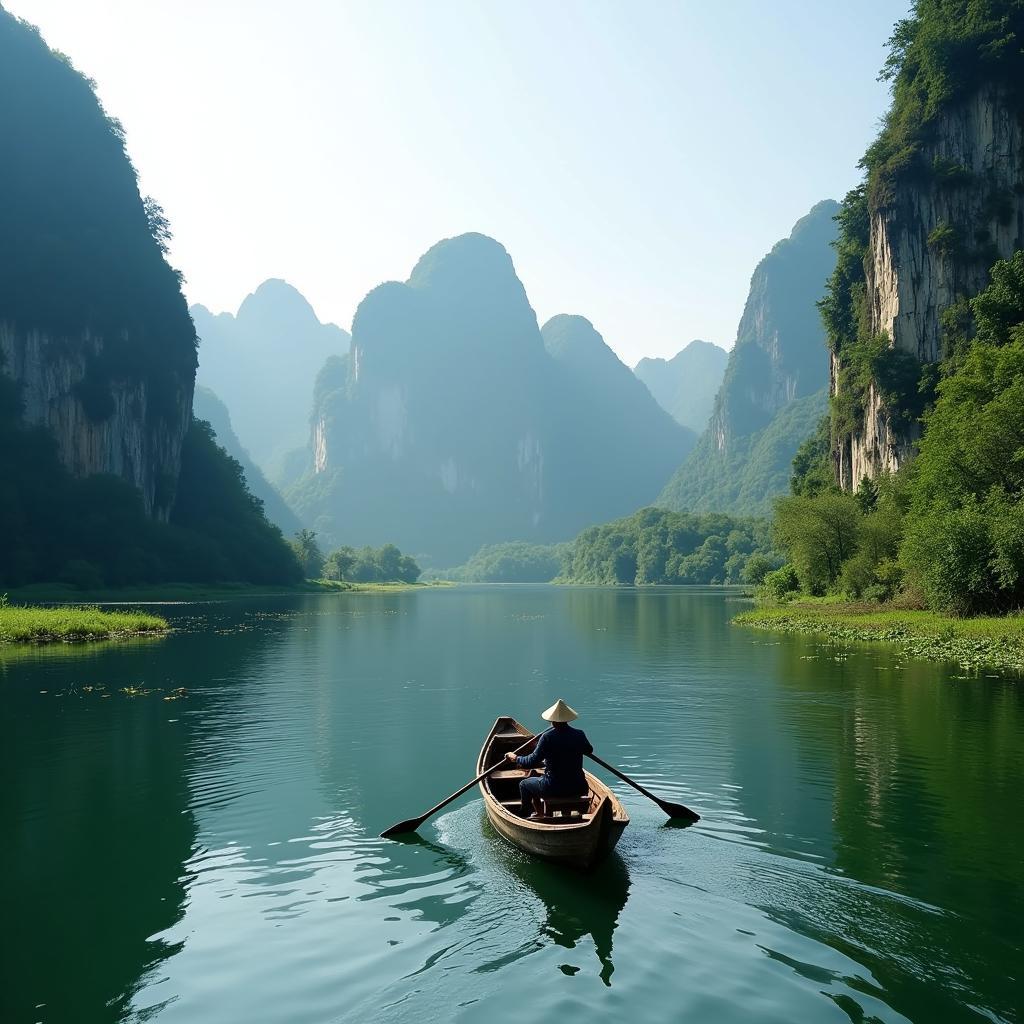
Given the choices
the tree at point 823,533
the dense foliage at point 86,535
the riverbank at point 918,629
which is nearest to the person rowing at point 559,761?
the riverbank at point 918,629

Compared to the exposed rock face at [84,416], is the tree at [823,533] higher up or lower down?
lower down

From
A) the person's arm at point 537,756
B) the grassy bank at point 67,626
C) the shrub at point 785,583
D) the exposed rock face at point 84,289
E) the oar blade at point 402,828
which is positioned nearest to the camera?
the person's arm at point 537,756

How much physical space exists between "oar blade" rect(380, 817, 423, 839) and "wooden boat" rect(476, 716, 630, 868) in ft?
3.80

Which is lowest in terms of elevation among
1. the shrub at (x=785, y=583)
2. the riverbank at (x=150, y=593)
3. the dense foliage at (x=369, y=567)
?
the riverbank at (x=150, y=593)

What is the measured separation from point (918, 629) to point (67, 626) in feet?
134

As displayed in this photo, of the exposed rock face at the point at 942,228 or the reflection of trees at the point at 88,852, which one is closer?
the reflection of trees at the point at 88,852

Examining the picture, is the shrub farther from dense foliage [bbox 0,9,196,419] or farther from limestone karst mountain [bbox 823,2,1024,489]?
dense foliage [bbox 0,9,196,419]

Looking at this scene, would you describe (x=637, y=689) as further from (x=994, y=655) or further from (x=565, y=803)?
(x=565, y=803)

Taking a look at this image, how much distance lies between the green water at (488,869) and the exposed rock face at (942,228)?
47.5 metres

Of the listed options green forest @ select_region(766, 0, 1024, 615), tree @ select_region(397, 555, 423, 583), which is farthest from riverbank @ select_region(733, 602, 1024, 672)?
tree @ select_region(397, 555, 423, 583)

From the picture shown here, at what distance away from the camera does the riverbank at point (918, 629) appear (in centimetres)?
3297

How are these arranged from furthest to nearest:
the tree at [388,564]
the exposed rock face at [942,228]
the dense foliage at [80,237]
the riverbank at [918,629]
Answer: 1. the tree at [388,564]
2. the dense foliage at [80,237]
3. the exposed rock face at [942,228]
4. the riverbank at [918,629]

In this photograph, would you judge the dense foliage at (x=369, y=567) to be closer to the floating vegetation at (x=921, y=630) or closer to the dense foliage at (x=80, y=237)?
the dense foliage at (x=80, y=237)

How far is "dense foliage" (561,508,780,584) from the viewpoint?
528ft
